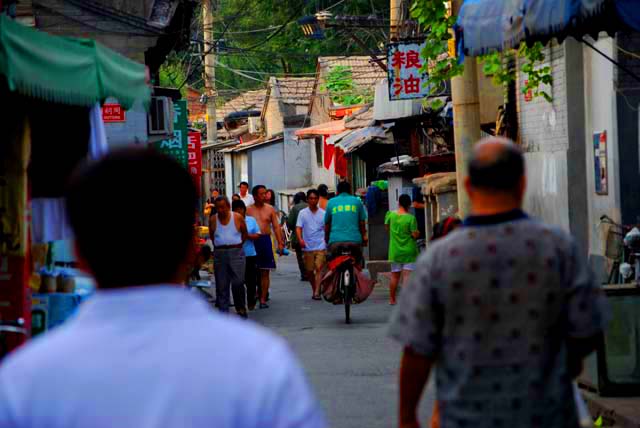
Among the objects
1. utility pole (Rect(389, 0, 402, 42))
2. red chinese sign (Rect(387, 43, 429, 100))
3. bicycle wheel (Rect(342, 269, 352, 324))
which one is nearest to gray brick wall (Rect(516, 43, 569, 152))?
bicycle wheel (Rect(342, 269, 352, 324))

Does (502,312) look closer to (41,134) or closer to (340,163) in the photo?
(41,134)

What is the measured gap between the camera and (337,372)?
11.9 metres

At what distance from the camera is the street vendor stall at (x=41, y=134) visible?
274 inches

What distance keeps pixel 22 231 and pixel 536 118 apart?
10.4 metres

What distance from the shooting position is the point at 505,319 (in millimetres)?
4402

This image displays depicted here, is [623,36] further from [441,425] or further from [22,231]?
[441,425]

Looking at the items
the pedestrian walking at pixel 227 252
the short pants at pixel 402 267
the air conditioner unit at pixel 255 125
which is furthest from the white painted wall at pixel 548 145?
the air conditioner unit at pixel 255 125

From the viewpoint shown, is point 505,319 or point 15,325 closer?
point 505,319

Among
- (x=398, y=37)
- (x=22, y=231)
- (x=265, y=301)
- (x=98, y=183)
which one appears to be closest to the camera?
(x=98, y=183)

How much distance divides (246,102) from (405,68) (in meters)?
47.5

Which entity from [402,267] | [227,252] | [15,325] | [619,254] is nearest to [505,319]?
[15,325]

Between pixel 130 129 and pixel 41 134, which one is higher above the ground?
pixel 130 129

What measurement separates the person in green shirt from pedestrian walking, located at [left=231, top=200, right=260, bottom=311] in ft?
6.70

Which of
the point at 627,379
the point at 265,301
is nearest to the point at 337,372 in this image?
the point at 627,379
